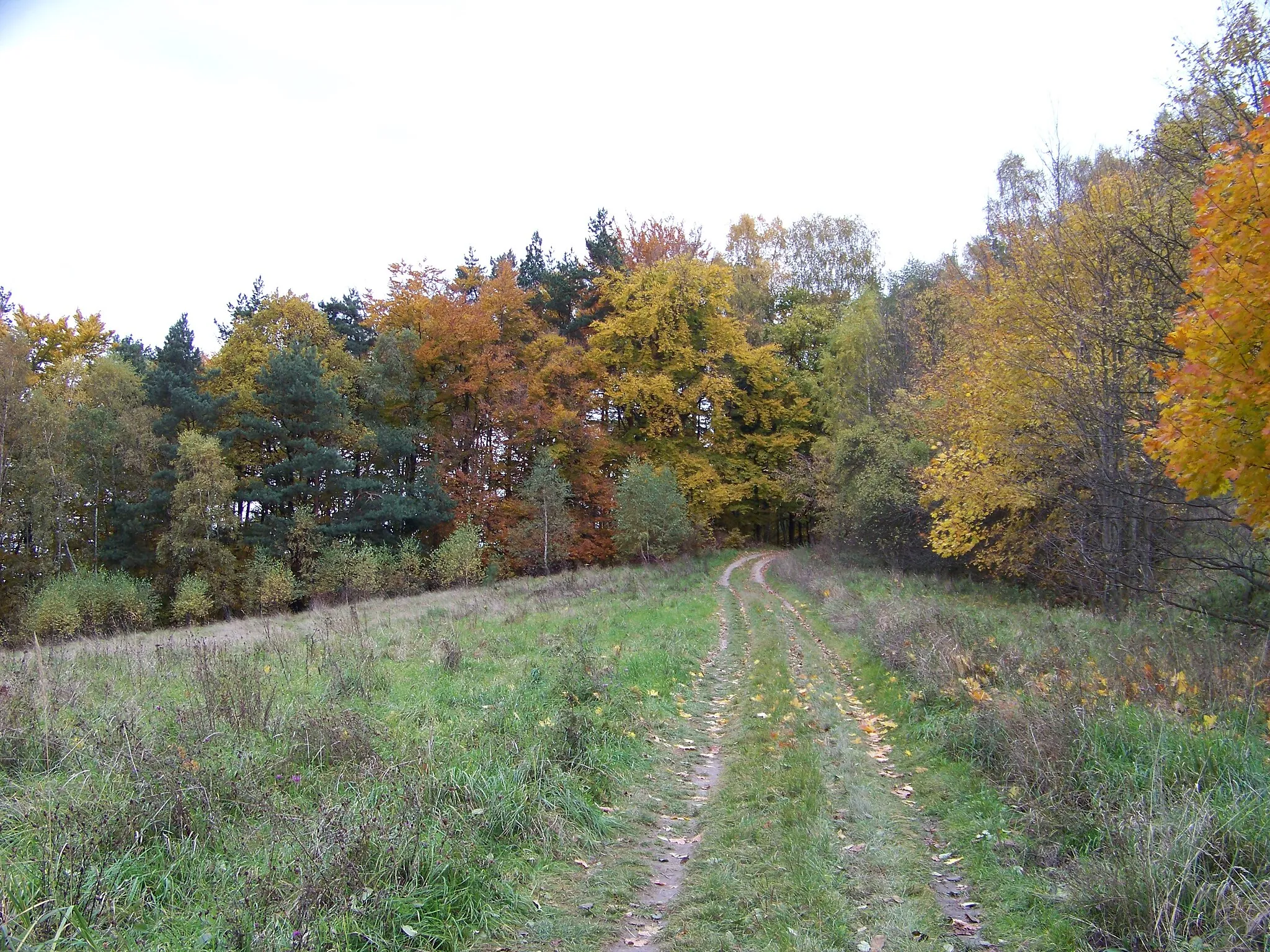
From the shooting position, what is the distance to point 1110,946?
349 centimetres

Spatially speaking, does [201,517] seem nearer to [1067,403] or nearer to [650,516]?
[650,516]

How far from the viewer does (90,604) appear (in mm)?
27172

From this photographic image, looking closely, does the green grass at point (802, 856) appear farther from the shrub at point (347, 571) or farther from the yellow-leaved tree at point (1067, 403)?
the shrub at point (347, 571)

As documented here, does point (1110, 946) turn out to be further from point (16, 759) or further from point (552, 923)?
point (16, 759)

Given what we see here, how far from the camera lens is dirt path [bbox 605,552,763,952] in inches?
158

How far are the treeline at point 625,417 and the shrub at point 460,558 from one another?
0.62 feet

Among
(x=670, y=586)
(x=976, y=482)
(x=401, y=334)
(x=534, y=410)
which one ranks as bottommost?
(x=670, y=586)

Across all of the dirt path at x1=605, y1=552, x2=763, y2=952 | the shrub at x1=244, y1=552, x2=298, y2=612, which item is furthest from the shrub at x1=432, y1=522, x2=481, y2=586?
the dirt path at x1=605, y1=552, x2=763, y2=952

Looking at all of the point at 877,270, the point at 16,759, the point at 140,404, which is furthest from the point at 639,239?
the point at 16,759

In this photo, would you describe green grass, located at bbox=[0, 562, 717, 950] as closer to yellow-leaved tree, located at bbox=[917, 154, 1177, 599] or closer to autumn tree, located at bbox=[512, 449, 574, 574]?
yellow-leaved tree, located at bbox=[917, 154, 1177, 599]

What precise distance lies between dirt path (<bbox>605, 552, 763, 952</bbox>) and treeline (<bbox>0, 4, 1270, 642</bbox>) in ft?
24.6

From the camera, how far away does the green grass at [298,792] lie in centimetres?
355

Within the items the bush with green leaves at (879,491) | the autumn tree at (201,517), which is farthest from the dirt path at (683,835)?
the autumn tree at (201,517)

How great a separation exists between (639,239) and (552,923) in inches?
1547
